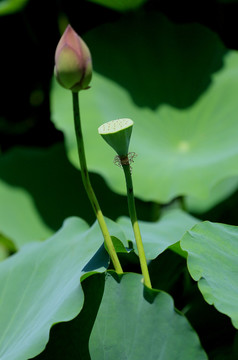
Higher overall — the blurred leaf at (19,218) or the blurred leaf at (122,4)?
the blurred leaf at (122,4)

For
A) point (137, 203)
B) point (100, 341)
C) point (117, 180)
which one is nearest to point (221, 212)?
point (137, 203)

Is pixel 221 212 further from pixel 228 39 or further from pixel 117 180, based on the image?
pixel 228 39

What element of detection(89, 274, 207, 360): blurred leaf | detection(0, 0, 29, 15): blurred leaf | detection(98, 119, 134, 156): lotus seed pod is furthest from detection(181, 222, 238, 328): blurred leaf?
detection(0, 0, 29, 15): blurred leaf

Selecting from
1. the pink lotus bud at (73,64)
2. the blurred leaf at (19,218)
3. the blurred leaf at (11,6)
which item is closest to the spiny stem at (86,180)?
the pink lotus bud at (73,64)

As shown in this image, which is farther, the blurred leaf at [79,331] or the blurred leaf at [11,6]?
the blurred leaf at [11,6]

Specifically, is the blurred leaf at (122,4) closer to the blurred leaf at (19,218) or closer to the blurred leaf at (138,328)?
→ the blurred leaf at (19,218)

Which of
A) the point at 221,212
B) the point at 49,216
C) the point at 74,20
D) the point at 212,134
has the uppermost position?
the point at 74,20

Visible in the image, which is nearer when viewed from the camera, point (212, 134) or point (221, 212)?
point (212, 134)

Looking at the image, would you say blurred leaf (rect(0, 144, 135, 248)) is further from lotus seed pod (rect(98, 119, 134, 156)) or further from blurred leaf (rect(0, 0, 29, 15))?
lotus seed pod (rect(98, 119, 134, 156))
